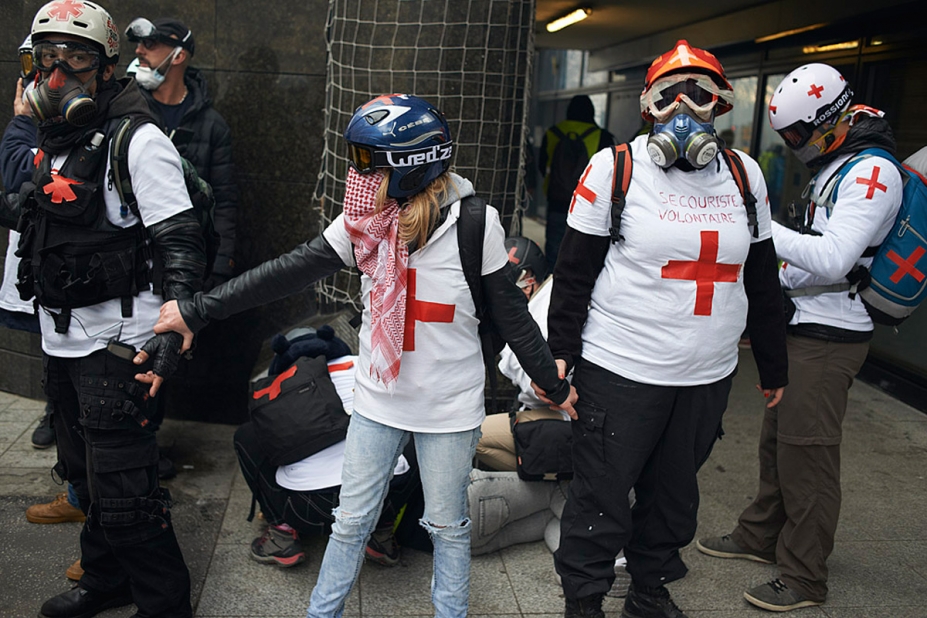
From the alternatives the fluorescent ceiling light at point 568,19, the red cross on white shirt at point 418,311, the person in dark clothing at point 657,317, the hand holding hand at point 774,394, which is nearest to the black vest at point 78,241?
the red cross on white shirt at point 418,311

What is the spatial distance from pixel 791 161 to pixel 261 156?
5.24 meters

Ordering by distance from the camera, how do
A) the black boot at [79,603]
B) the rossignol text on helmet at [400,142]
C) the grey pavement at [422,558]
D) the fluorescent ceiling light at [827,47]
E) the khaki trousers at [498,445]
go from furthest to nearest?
the fluorescent ceiling light at [827,47] < the khaki trousers at [498,445] < the grey pavement at [422,558] < the black boot at [79,603] < the rossignol text on helmet at [400,142]

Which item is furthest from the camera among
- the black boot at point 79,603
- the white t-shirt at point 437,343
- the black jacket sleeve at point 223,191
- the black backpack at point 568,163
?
the black backpack at point 568,163

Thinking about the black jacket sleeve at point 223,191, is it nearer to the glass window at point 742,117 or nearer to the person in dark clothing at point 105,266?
the person in dark clothing at point 105,266


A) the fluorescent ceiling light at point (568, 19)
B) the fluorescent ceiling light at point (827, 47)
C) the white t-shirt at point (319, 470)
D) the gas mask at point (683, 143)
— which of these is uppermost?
the fluorescent ceiling light at point (568, 19)

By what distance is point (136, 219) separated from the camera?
3.02m

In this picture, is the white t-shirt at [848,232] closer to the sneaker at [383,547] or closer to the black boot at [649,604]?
the black boot at [649,604]

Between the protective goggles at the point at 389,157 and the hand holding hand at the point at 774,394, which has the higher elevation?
the protective goggles at the point at 389,157

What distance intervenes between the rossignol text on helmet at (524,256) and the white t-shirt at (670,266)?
1.38 metres

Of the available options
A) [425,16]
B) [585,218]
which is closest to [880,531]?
[585,218]

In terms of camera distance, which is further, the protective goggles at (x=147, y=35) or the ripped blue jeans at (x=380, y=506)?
the protective goggles at (x=147, y=35)

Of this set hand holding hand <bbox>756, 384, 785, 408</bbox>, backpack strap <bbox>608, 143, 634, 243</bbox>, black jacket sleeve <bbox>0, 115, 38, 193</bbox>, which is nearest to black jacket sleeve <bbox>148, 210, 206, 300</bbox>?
black jacket sleeve <bbox>0, 115, 38, 193</bbox>

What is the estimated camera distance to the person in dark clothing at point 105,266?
9.53 feet

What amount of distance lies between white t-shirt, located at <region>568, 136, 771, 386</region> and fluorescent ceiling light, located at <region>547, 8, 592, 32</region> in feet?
25.0
